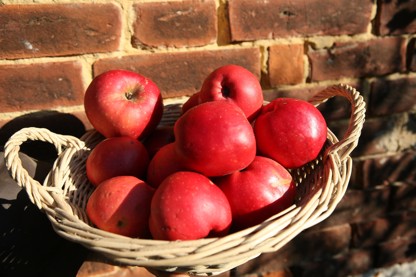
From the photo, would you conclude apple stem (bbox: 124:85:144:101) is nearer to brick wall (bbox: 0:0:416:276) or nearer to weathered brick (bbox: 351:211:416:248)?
brick wall (bbox: 0:0:416:276)

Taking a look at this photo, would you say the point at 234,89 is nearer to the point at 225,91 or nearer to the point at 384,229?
the point at 225,91

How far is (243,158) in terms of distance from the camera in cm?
64

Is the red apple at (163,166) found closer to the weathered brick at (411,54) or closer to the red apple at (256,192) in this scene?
the red apple at (256,192)

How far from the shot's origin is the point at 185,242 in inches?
20.7

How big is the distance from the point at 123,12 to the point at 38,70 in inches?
8.6

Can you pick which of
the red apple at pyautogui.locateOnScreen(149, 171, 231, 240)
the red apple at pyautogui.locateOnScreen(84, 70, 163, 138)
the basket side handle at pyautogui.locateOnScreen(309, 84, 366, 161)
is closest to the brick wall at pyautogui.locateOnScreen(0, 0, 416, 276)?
the red apple at pyautogui.locateOnScreen(84, 70, 163, 138)

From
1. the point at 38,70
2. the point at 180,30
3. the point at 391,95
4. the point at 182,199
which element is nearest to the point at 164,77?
the point at 180,30

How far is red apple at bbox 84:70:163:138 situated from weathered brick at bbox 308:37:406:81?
0.45 metres

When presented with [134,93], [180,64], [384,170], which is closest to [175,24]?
[180,64]

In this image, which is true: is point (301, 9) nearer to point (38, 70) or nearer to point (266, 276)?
point (38, 70)

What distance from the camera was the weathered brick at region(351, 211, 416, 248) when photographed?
1.19m

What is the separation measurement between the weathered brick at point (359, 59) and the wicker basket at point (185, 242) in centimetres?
21

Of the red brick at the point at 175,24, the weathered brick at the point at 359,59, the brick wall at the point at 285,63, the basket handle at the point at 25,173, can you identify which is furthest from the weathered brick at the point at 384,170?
the basket handle at the point at 25,173

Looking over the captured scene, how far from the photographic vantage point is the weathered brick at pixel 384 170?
1123 millimetres
